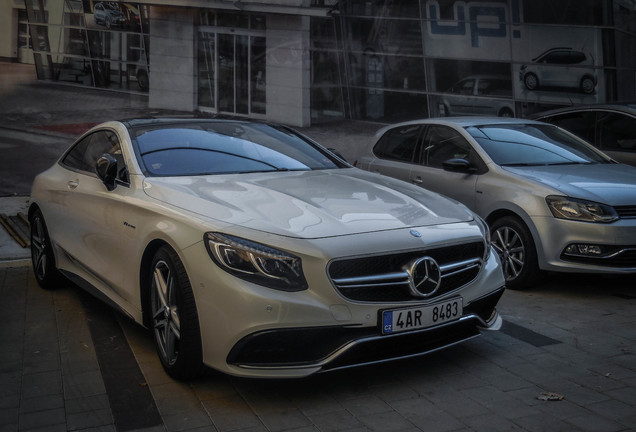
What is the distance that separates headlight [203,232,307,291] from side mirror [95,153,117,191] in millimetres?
1610

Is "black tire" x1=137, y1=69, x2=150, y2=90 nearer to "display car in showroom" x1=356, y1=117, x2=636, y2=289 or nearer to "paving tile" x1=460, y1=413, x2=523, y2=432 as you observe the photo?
"display car in showroom" x1=356, y1=117, x2=636, y2=289

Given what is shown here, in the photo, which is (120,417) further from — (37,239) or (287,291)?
(37,239)

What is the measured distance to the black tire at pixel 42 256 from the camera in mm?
6973

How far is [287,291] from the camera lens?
4309 millimetres

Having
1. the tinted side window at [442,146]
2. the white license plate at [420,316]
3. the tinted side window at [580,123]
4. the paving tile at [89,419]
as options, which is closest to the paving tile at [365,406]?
the white license plate at [420,316]

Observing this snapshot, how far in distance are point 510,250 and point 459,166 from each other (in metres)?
0.94

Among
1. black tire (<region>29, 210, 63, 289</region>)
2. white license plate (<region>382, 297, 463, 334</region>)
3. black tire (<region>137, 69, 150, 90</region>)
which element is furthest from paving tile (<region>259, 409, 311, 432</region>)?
black tire (<region>137, 69, 150, 90</region>)

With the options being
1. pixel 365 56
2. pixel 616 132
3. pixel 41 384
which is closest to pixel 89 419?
pixel 41 384

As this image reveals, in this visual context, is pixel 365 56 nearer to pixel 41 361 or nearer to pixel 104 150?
pixel 104 150

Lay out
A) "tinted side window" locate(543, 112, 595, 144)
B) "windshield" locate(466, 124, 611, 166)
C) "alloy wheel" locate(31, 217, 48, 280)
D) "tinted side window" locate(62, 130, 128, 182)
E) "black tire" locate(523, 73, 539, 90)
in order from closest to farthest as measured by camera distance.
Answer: "tinted side window" locate(62, 130, 128, 182) → "alloy wheel" locate(31, 217, 48, 280) → "windshield" locate(466, 124, 611, 166) → "tinted side window" locate(543, 112, 595, 144) → "black tire" locate(523, 73, 539, 90)

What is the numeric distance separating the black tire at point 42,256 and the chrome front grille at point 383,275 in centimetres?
339

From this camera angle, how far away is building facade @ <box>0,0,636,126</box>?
17281 millimetres

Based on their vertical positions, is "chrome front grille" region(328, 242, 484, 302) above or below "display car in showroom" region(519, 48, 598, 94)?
below

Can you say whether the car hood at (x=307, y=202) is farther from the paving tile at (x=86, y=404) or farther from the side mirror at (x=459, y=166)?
the side mirror at (x=459, y=166)
